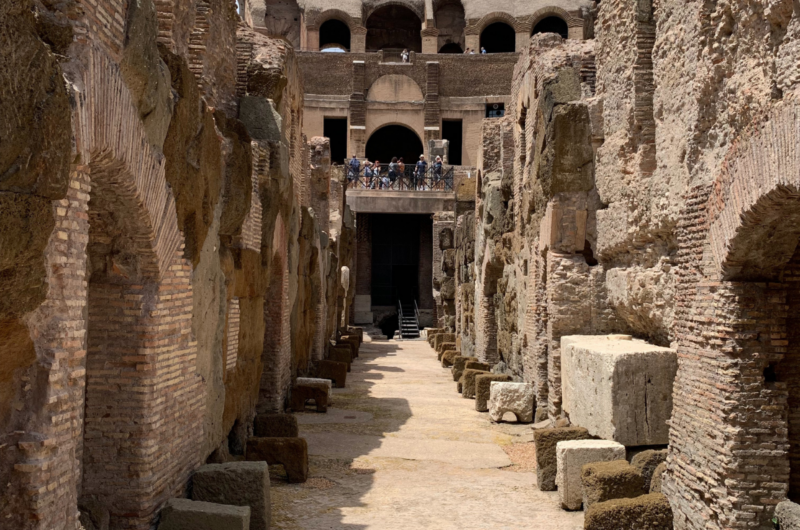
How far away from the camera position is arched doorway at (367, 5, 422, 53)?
45.9 m

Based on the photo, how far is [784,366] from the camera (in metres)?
5.34

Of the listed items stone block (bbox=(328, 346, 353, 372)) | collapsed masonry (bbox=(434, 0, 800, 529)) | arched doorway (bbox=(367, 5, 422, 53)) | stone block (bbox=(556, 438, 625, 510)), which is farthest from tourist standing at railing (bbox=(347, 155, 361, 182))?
stone block (bbox=(556, 438, 625, 510))

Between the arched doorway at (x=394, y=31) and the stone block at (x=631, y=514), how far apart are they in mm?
42182

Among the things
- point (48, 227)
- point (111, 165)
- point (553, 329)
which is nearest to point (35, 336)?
point (48, 227)

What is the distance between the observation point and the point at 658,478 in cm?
632

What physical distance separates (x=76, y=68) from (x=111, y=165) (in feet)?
2.35

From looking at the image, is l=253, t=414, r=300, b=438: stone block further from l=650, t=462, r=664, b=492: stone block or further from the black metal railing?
the black metal railing

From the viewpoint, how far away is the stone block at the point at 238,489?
19.4 feet

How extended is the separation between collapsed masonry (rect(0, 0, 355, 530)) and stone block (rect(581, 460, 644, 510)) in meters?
2.94

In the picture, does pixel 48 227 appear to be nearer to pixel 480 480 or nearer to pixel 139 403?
pixel 139 403

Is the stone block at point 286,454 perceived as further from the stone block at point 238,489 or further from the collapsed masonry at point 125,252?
the stone block at point 238,489

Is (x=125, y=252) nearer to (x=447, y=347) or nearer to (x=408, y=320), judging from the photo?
(x=447, y=347)

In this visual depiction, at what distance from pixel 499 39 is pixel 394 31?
18.9 ft

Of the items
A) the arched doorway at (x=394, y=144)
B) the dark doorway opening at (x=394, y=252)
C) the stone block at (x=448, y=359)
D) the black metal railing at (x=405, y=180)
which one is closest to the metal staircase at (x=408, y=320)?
the dark doorway opening at (x=394, y=252)
